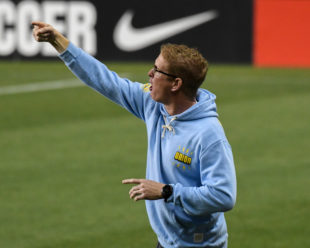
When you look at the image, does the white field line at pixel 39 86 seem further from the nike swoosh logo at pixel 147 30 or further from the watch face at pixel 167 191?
the watch face at pixel 167 191

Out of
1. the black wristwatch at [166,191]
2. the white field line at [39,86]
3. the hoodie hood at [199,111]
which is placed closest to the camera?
the black wristwatch at [166,191]

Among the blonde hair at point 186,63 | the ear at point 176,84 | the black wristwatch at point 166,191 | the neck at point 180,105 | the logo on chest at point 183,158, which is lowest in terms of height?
the black wristwatch at point 166,191

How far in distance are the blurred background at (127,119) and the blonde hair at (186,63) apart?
359cm

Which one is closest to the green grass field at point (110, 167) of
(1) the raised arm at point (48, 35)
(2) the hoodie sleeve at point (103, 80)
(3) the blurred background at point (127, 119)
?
(3) the blurred background at point (127, 119)

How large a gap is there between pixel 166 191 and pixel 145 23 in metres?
17.6

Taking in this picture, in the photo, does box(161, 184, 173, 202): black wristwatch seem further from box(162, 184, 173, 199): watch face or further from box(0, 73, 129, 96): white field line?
box(0, 73, 129, 96): white field line

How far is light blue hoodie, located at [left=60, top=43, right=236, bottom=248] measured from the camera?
4.51 metres

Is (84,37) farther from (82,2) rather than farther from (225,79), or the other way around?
(225,79)

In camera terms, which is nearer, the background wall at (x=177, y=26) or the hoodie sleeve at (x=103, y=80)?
the hoodie sleeve at (x=103, y=80)

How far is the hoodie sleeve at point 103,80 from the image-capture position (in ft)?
16.8

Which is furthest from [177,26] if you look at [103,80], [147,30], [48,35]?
Answer: [48,35]

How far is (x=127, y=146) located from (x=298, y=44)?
10.1 meters

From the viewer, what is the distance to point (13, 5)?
71.0 ft

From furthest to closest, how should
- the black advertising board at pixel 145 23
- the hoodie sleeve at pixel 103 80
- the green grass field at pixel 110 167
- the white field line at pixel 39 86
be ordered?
1. the black advertising board at pixel 145 23
2. the white field line at pixel 39 86
3. the green grass field at pixel 110 167
4. the hoodie sleeve at pixel 103 80
